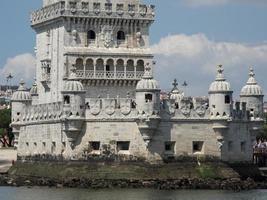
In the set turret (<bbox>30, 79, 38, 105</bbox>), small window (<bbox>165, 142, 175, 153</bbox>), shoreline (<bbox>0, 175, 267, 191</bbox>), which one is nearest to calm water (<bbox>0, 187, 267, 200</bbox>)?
shoreline (<bbox>0, 175, 267, 191</bbox>)

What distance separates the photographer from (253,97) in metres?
110

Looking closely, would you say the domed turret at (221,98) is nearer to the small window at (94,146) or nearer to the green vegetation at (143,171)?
the green vegetation at (143,171)

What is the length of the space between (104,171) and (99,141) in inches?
116

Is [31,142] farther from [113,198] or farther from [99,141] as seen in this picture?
[113,198]

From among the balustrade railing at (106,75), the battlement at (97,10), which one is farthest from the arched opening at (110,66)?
the battlement at (97,10)

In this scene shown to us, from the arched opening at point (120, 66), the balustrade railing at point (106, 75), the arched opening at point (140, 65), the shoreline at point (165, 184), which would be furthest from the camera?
the arched opening at point (140, 65)

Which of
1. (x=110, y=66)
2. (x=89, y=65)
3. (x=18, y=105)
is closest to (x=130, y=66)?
(x=110, y=66)

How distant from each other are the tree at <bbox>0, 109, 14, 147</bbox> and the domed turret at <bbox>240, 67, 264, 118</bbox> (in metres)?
75.1

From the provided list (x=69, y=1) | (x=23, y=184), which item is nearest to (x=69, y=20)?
(x=69, y=1)

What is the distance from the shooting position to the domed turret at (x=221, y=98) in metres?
104

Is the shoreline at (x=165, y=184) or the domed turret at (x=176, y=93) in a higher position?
the domed turret at (x=176, y=93)

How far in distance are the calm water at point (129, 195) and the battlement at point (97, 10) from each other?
2174cm

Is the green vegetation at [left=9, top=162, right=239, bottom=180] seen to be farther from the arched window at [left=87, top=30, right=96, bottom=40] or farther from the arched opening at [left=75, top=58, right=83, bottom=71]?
the arched window at [left=87, top=30, right=96, bottom=40]

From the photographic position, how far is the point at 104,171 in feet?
335
